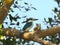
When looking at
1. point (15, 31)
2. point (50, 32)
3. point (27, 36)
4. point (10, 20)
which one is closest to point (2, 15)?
point (15, 31)

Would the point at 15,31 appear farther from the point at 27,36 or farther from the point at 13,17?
the point at 13,17

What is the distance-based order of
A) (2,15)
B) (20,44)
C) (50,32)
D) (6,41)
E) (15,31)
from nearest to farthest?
(50,32) < (15,31) < (2,15) < (6,41) < (20,44)

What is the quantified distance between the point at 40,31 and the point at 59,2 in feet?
5.22

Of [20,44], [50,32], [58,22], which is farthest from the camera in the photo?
[20,44]

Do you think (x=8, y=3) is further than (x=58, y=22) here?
No

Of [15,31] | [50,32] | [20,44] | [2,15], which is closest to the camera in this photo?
[50,32]

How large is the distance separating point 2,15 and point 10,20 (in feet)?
3.88

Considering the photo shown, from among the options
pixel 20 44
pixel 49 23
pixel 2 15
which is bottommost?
pixel 20 44

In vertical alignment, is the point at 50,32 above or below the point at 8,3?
below

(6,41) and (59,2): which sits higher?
(59,2)

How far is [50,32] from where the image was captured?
7.79ft

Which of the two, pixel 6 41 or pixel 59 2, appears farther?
pixel 59 2

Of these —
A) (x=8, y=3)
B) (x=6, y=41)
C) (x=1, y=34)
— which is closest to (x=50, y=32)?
(x=1, y=34)

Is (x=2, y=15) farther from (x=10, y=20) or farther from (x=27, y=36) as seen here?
(x=10, y=20)
